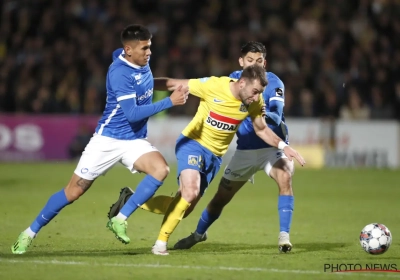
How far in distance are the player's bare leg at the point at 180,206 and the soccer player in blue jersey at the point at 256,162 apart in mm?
740

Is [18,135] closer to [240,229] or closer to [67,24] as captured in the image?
[67,24]

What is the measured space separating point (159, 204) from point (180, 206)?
580 mm

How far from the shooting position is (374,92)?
68.9 ft

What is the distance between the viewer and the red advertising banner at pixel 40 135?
65.8 ft

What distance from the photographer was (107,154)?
8031 mm

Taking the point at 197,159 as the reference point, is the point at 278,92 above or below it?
above

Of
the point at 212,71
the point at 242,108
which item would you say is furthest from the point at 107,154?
the point at 212,71

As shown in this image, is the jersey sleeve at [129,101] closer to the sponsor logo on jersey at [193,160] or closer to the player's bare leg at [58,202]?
the sponsor logo on jersey at [193,160]

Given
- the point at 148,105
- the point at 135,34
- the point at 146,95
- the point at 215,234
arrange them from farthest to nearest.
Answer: the point at 215,234
the point at 146,95
the point at 135,34
the point at 148,105

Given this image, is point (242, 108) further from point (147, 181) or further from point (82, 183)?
point (82, 183)

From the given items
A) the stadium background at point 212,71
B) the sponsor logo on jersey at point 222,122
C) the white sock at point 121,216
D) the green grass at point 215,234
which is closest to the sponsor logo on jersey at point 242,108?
the sponsor logo on jersey at point 222,122

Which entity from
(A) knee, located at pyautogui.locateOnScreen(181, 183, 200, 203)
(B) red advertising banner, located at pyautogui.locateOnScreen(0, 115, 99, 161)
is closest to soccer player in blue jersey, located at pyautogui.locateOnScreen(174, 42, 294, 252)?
(A) knee, located at pyautogui.locateOnScreen(181, 183, 200, 203)

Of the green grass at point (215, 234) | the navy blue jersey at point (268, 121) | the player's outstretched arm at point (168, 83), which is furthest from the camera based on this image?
the navy blue jersey at point (268, 121)

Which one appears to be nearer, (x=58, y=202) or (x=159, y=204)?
(x=58, y=202)
